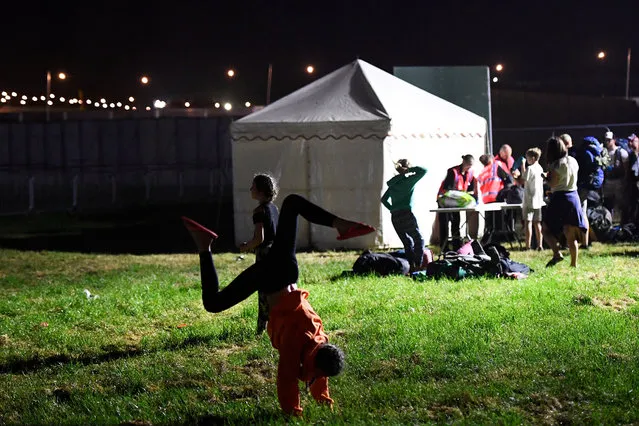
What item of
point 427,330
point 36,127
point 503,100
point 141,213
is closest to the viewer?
point 427,330

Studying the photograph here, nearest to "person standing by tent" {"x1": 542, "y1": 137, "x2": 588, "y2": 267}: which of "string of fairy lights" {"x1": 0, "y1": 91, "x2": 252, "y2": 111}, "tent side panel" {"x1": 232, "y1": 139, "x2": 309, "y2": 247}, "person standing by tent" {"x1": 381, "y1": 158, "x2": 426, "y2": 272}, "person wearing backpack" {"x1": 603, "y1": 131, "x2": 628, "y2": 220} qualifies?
"person standing by tent" {"x1": 381, "y1": 158, "x2": 426, "y2": 272}

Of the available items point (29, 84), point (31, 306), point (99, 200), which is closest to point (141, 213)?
point (99, 200)

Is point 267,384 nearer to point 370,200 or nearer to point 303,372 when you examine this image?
point 303,372

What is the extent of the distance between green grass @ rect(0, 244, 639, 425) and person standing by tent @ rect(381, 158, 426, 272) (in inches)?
27.9

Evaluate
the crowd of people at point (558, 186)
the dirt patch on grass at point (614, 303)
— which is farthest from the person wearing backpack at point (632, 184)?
the dirt patch on grass at point (614, 303)

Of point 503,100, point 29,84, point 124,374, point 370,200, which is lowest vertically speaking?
point 124,374

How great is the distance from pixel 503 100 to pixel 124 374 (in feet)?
118

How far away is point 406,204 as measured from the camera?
37.3 feet

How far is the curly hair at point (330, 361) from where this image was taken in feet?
16.5

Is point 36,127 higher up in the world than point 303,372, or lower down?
higher up

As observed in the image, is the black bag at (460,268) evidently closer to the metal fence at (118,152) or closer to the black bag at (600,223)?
the black bag at (600,223)

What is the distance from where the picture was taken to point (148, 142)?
3569 cm

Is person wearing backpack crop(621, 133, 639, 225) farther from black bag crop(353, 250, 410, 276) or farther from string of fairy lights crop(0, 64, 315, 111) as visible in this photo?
string of fairy lights crop(0, 64, 315, 111)

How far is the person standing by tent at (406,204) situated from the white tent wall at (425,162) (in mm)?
3424
